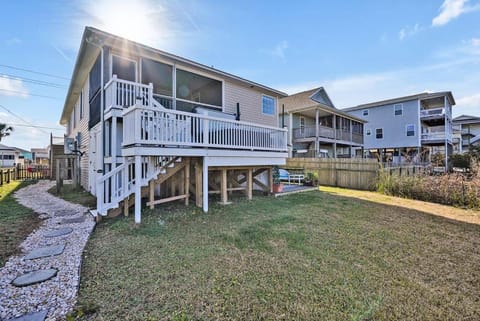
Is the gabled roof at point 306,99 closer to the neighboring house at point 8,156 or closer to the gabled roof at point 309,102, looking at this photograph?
the gabled roof at point 309,102

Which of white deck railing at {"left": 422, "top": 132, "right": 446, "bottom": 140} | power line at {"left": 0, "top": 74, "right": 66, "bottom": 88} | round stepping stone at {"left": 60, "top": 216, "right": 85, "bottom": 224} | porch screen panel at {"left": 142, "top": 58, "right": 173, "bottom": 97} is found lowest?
round stepping stone at {"left": 60, "top": 216, "right": 85, "bottom": 224}

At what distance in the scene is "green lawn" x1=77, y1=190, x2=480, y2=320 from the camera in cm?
223

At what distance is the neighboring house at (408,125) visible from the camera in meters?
22.7

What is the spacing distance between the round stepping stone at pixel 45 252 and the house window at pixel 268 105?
9600mm

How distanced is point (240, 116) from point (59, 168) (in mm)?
8046

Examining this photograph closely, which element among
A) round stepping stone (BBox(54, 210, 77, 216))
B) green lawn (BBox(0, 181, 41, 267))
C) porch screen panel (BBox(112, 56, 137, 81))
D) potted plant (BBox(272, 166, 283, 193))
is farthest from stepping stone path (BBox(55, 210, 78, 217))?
potted plant (BBox(272, 166, 283, 193))

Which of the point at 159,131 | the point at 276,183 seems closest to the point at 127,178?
the point at 159,131

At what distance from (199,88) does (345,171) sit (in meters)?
9.06

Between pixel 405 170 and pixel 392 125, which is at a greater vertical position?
pixel 392 125

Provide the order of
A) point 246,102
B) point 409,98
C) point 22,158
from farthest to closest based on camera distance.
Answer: point 22,158
point 409,98
point 246,102

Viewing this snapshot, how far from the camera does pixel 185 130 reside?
5.71 meters

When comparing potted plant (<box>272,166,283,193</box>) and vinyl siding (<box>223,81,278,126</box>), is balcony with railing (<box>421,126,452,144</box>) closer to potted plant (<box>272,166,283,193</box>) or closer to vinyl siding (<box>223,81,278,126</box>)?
vinyl siding (<box>223,81,278,126</box>)

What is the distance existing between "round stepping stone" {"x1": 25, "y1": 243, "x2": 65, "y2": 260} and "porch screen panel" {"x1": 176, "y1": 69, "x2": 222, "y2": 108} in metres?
7.27

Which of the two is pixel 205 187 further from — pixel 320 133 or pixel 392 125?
pixel 392 125
